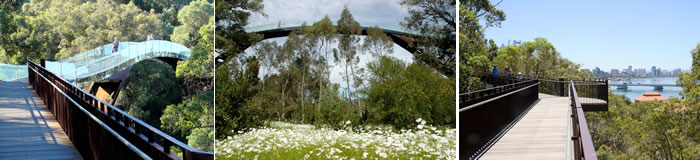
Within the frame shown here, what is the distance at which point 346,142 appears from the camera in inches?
151

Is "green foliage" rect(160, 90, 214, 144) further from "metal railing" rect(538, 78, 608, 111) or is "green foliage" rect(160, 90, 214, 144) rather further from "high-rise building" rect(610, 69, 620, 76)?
"high-rise building" rect(610, 69, 620, 76)

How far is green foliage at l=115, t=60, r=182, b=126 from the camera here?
1781 centimetres

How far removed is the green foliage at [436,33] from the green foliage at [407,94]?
0.23 feet

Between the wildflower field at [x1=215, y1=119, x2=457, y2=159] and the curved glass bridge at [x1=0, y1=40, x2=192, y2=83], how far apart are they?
10.2 m

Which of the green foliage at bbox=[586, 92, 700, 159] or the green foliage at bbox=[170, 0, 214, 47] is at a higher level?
the green foliage at bbox=[170, 0, 214, 47]

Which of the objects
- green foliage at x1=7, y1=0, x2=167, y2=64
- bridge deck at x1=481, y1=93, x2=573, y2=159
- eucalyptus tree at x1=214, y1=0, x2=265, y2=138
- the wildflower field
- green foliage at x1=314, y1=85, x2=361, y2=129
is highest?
green foliage at x1=7, y1=0, x2=167, y2=64

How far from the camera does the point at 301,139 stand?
3.82 meters

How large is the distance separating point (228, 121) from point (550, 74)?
1682 cm

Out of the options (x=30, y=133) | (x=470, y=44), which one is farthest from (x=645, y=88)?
(x=30, y=133)

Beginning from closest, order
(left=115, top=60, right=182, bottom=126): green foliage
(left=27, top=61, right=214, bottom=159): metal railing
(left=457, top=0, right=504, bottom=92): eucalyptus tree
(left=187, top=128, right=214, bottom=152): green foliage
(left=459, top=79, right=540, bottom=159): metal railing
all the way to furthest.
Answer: (left=27, top=61, right=214, bottom=159): metal railing < (left=459, top=79, right=540, bottom=159): metal railing < (left=457, top=0, right=504, bottom=92): eucalyptus tree < (left=187, top=128, right=214, bottom=152): green foliage < (left=115, top=60, right=182, bottom=126): green foliage

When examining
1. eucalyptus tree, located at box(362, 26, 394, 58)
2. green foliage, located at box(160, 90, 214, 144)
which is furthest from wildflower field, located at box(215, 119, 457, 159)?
green foliage, located at box(160, 90, 214, 144)

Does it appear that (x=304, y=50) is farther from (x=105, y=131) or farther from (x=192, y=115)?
(x=192, y=115)

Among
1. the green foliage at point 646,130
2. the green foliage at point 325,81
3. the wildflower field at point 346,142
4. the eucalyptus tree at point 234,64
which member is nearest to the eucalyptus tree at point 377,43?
the green foliage at point 325,81

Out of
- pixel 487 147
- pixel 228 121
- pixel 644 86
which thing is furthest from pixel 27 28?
pixel 644 86
